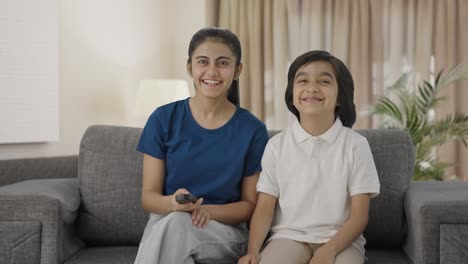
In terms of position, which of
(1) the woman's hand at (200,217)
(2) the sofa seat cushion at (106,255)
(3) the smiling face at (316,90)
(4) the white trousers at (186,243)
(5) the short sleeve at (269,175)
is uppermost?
(3) the smiling face at (316,90)

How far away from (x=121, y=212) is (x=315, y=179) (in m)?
0.80

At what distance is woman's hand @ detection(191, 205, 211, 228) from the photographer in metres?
2.22

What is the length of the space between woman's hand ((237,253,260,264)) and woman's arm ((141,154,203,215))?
0.95 feet

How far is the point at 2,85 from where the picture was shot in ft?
12.3

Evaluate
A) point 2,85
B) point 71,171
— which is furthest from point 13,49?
point 71,171

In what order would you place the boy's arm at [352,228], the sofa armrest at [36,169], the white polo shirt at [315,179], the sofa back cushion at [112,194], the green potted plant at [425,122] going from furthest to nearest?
the green potted plant at [425,122] → the sofa armrest at [36,169] → the sofa back cushion at [112,194] → the white polo shirt at [315,179] → the boy's arm at [352,228]

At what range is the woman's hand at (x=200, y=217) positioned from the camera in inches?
87.5

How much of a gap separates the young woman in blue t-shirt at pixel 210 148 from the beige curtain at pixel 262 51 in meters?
3.20

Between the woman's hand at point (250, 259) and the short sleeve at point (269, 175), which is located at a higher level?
the short sleeve at point (269, 175)

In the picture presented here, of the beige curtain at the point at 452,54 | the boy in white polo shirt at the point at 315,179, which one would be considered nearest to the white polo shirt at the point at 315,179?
the boy in white polo shirt at the point at 315,179

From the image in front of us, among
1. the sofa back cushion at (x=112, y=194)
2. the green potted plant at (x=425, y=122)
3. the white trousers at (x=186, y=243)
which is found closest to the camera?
the white trousers at (x=186, y=243)

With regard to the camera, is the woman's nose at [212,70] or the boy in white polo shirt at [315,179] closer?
the boy in white polo shirt at [315,179]

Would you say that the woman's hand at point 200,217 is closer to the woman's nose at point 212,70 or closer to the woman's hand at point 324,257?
the woman's hand at point 324,257

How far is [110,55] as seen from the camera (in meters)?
5.08
